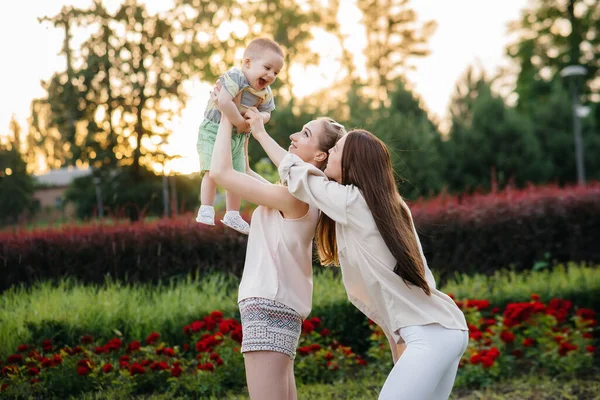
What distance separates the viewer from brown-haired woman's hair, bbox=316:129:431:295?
8.68 ft

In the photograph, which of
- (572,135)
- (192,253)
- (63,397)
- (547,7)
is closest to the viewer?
(63,397)

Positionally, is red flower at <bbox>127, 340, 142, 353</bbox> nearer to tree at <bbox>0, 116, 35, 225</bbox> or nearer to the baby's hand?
the baby's hand

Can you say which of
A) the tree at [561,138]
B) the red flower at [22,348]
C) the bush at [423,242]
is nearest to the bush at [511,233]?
the bush at [423,242]

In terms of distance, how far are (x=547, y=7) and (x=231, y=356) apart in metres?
32.0

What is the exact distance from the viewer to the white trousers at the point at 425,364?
97.8 inches

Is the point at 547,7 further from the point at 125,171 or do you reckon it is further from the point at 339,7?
the point at 125,171

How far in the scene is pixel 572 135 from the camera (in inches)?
1038

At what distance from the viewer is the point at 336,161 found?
9.45ft

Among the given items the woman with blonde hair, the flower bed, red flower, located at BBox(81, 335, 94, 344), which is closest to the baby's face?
the woman with blonde hair

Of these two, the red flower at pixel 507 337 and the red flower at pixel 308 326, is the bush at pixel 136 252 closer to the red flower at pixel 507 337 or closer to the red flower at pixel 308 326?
the red flower at pixel 308 326

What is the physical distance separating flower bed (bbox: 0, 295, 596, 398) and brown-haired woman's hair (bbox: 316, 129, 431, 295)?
3.08 meters

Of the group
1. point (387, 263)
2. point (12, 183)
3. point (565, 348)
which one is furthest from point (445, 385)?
point (12, 183)

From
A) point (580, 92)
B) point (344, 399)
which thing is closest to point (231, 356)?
point (344, 399)

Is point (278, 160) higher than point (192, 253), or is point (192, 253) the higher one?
point (278, 160)
